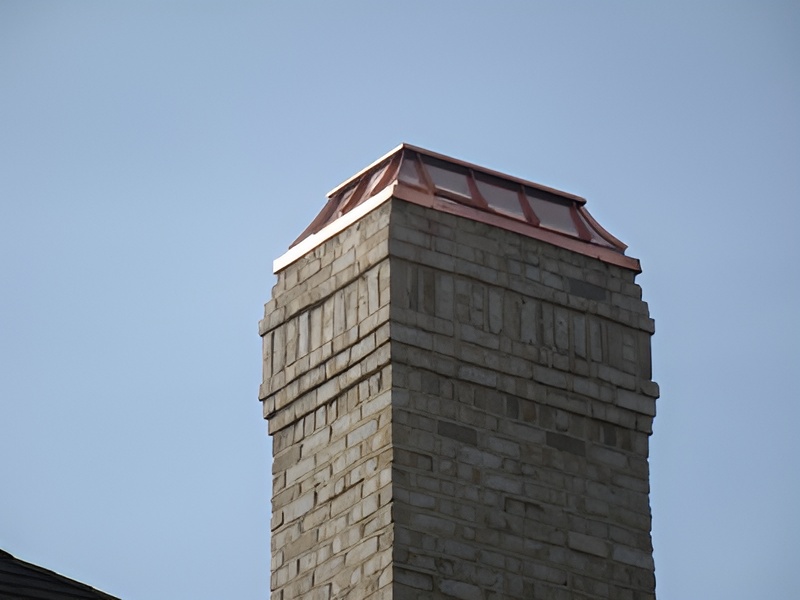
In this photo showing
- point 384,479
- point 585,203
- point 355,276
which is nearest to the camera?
point 384,479

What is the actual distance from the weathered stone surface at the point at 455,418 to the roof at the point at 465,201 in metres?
0.10

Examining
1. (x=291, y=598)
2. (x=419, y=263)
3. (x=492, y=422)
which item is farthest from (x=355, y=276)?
(x=291, y=598)

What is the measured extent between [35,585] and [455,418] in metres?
3.53

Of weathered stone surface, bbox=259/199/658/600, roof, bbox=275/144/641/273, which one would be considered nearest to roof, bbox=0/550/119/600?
weathered stone surface, bbox=259/199/658/600

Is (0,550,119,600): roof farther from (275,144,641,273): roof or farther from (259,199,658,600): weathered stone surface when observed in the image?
(275,144,641,273): roof

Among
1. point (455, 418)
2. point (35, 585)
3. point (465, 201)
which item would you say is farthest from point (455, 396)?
point (35, 585)

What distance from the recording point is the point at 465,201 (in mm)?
15109

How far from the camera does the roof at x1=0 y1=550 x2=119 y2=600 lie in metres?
14.9

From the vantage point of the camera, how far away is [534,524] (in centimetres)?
1434

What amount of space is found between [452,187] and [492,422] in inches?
75.9

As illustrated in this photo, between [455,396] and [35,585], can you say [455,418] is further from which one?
[35,585]

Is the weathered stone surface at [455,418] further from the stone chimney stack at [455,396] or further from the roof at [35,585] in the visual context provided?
the roof at [35,585]

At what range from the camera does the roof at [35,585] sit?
14898 mm

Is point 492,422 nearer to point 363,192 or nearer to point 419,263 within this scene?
point 419,263
